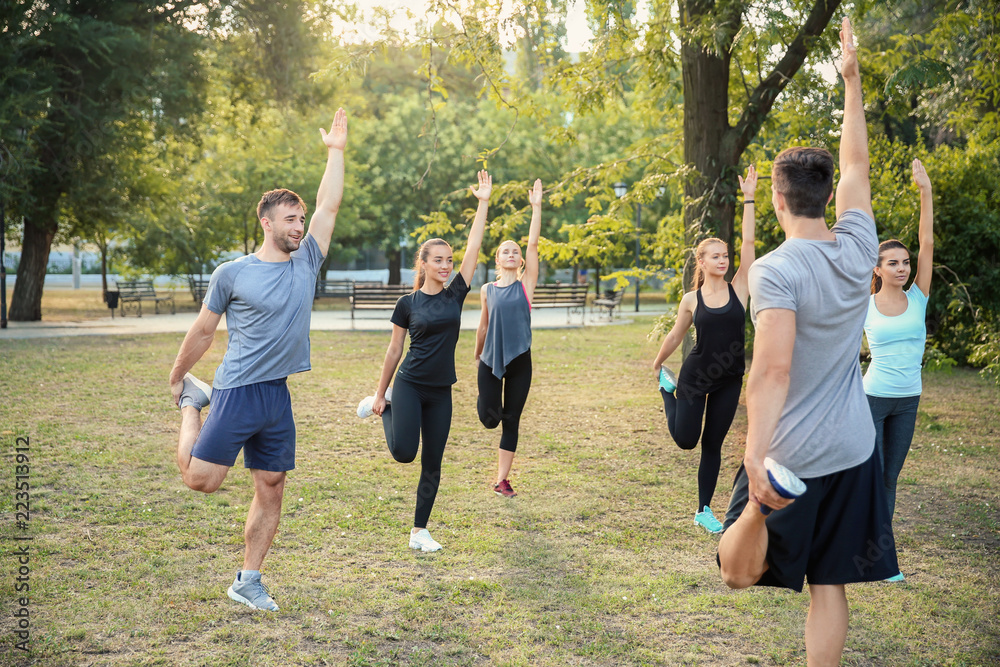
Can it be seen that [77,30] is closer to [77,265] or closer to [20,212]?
[20,212]

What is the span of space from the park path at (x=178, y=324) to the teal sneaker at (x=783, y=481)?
1853 cm

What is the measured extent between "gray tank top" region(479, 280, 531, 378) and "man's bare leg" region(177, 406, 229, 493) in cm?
275

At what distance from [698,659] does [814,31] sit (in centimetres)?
820

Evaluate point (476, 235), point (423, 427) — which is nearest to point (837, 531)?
point (423, 427)

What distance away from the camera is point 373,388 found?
40.9 feet

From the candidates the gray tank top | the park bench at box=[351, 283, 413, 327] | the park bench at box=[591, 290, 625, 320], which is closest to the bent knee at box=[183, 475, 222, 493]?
the gray tank top

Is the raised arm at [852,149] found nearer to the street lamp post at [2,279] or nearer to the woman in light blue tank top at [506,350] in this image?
the woman in light blue tank top at [506,350]

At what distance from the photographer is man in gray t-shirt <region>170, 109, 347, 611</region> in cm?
431

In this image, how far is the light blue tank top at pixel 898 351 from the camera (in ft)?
17.6

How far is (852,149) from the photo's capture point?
3.31 meters

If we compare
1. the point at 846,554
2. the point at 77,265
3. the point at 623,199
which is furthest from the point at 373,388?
the point at 77,265

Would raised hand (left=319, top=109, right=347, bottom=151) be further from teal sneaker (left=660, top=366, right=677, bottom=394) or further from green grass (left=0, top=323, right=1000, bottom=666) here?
teal sneaker (left=660, top=366, right=677, bottom=394)

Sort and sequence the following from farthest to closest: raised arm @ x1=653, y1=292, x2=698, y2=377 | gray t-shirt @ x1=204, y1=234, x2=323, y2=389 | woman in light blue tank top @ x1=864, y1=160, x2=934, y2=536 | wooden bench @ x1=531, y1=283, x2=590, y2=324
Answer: wooden bench @ x1=531, y1=283, x2=590, y2=324 → raised arm @ x1=653, y1=292, x2=698, y2=377 → woman in light blue tank top @ x1=864, y1=160, x2=934, y2=536 → gray t-shirt @ x1=204, y1=234, x2=323, y2=389

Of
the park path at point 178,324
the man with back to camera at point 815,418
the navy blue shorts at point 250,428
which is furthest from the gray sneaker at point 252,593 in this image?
the park path at point 178,324
